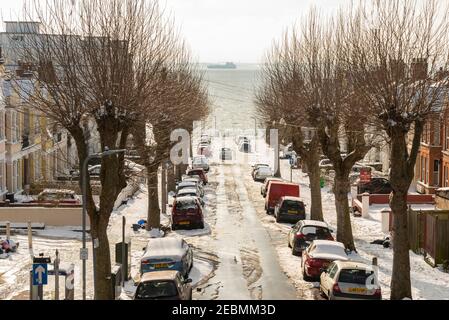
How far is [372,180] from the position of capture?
5172 centimetres

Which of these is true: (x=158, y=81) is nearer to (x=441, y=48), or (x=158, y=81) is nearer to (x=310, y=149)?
(x=441, y=48)

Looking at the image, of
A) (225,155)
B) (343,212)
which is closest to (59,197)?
(343,212)

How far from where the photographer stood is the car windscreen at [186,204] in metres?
37.7

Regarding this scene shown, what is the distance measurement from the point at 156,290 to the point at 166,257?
4.76 meters

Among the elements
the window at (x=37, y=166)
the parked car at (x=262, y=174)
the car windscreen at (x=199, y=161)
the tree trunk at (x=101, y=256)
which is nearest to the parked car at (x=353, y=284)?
the tree trunk at (x=101, y=256)

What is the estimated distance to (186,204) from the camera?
37938 mm

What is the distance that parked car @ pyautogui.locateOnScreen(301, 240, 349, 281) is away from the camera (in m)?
25.6

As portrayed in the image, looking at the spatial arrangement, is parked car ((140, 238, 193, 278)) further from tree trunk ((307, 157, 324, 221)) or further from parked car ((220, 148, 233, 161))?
parked car ((220, 148, 233, 161))

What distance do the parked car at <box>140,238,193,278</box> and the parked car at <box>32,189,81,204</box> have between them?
14155mm

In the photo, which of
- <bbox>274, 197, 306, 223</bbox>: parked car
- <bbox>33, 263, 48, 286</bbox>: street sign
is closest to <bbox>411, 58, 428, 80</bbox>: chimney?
<bbox>33, 263, 48, 286</bbox>: street sign

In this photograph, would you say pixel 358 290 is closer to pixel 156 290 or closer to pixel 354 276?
pixel 354 276

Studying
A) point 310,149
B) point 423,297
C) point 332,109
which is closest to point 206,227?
point 310,149

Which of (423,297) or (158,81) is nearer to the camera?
(423,297)

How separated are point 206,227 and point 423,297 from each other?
16.6 meters
